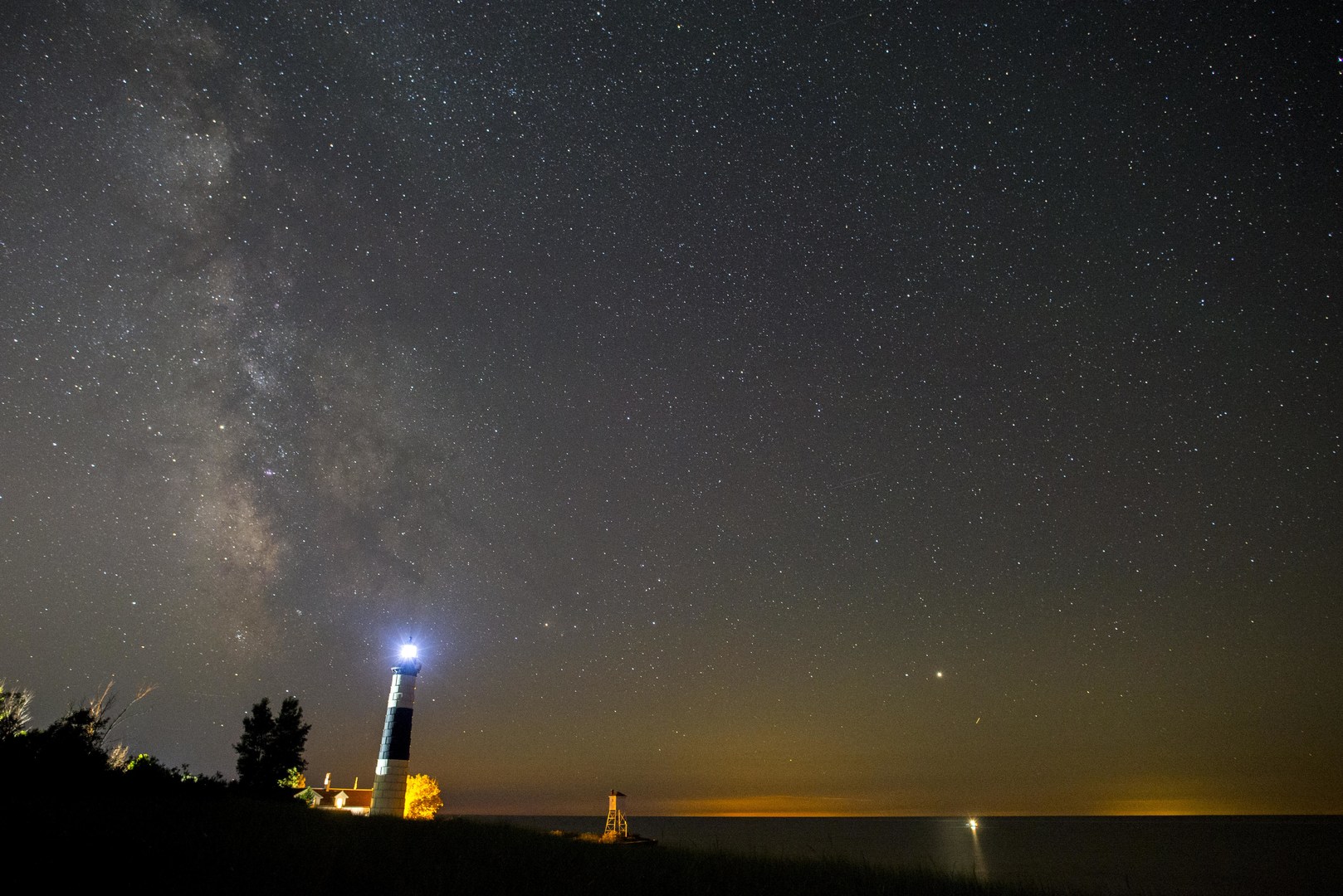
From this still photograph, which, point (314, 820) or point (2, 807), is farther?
point (314, 820)

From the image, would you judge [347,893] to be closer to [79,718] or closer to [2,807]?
[2,807]

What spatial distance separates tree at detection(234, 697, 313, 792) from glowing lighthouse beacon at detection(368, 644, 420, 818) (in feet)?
29.9

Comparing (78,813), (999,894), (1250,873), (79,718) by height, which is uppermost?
(79,718)

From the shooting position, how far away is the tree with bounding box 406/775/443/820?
42.2 metres

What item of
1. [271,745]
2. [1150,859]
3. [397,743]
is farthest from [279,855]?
[1150,859]

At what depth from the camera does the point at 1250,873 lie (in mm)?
57562

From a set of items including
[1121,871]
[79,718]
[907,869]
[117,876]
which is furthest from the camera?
[1121,871]

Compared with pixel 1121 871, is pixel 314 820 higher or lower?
higher

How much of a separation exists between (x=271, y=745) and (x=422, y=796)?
13733mm

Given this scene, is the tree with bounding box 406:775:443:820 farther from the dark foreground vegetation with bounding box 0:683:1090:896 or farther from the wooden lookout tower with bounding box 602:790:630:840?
the dark foreground vegetation with bounding box 0:683:1090:896

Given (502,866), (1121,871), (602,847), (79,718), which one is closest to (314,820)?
(602,847)

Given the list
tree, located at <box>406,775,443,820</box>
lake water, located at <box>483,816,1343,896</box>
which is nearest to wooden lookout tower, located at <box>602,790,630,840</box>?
lake water, located at <box>483,816,1343,896</box>

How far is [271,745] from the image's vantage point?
32.6 meters

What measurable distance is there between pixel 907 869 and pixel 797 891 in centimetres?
593
